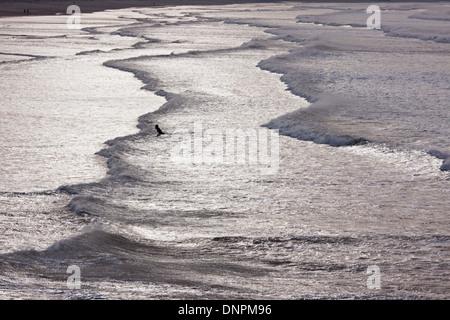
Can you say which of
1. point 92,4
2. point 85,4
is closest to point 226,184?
point 85,4

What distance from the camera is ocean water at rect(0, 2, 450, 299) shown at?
16.6ft

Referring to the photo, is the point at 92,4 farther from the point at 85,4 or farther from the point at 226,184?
the point at 226,184

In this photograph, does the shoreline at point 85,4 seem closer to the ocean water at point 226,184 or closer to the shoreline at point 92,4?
the shoreline at point 92,4

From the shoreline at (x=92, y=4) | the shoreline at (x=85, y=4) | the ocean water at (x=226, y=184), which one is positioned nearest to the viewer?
the ocean water at (x=226, y=184)

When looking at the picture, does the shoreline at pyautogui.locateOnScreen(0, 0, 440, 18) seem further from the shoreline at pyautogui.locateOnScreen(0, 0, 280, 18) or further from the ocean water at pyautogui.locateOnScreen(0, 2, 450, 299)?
the ocean water at pyautogui.locateOnScreen(0, 2, 450, 299)

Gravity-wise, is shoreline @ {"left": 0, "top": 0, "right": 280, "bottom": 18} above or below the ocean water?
above

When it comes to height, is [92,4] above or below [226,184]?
above

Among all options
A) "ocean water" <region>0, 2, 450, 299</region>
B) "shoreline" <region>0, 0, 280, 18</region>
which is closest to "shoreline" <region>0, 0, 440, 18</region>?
"shoreline" <region>0, 0, 280, 18</region>

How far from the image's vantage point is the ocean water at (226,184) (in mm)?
5066

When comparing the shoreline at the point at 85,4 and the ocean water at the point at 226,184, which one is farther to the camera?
the shoreline at the point at 85,4

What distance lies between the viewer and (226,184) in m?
7.40

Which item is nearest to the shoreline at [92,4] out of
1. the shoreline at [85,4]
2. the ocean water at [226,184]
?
the shoreline at [85,4]

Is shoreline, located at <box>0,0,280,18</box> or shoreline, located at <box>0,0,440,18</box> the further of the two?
shoreline, located at <box>0,0,440,18</box>

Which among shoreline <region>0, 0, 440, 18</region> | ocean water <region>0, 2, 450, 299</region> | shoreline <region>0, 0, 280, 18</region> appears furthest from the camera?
shoreline <region>0, 0, 440, 18</region>
